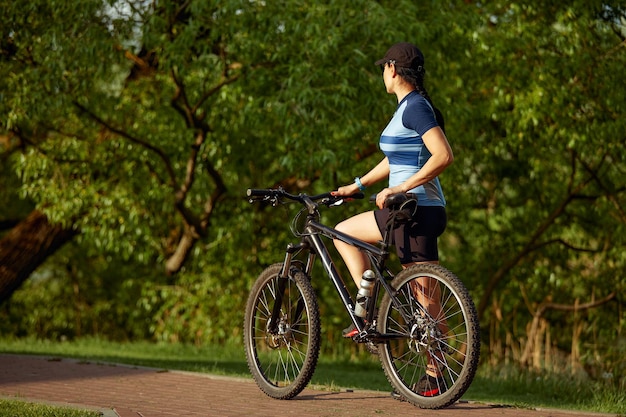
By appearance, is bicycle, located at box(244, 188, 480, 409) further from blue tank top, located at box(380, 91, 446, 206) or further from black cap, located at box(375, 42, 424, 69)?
black cap, located at box(375, 42, 424, 69)

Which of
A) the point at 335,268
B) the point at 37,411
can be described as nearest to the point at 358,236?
the point at 335,268

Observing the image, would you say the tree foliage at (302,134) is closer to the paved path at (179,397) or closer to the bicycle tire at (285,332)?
the paved path at (179,397)

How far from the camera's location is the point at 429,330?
17.5 feet

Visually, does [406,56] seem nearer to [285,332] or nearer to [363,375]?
[285,332]

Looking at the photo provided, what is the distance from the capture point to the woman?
17.9 ft

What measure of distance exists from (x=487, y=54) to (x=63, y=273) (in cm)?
1184

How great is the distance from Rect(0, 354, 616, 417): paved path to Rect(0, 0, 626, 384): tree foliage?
415 cm

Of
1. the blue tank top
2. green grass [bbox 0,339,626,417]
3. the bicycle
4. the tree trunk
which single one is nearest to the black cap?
the blue tank top

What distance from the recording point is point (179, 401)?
19.9 feet

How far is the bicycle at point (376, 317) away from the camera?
5.30 m

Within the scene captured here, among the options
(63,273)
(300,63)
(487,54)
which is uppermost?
(487,54)

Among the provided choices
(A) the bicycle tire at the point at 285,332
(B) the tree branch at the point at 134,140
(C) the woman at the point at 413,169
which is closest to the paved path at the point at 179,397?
(A) the bicycle tire at the point at 285,332

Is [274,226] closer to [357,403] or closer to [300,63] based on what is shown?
[300,63]

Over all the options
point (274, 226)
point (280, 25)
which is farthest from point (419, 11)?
point (274, 226)
